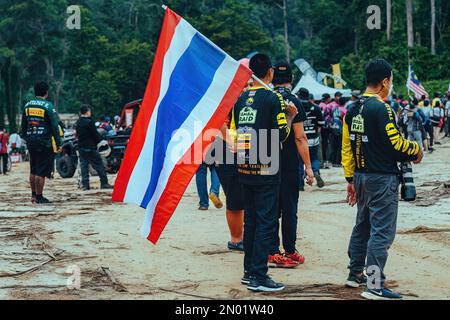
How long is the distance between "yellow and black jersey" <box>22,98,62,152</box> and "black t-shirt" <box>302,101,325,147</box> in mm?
4521

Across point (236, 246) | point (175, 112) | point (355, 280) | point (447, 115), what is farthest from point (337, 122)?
point (355, 280)

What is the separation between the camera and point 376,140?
707 centimetres

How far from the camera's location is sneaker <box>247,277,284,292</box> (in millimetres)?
7242

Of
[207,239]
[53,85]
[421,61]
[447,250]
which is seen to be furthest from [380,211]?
[53,85]

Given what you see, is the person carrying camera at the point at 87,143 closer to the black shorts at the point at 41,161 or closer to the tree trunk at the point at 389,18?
the black shorts at the point at 41,161

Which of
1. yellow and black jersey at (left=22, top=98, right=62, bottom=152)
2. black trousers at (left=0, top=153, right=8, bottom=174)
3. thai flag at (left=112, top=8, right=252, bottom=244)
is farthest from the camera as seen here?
black trousers at (left=0, top=153, right=8, bottom=174)

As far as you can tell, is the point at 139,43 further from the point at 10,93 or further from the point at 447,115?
the point at 447,115

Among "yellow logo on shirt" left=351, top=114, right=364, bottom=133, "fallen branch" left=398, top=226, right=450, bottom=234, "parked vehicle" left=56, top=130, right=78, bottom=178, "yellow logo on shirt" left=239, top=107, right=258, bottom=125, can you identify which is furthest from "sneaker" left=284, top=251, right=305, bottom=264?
"parked vehicle" left=56, top=130, right=78, bottom=178

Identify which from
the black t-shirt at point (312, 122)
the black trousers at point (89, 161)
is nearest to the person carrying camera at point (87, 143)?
the black trousers at point (89, 161)

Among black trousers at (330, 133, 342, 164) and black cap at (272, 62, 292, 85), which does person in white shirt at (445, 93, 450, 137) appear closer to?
black trousers at (330, 133, 342, 164)

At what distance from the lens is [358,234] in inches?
292
